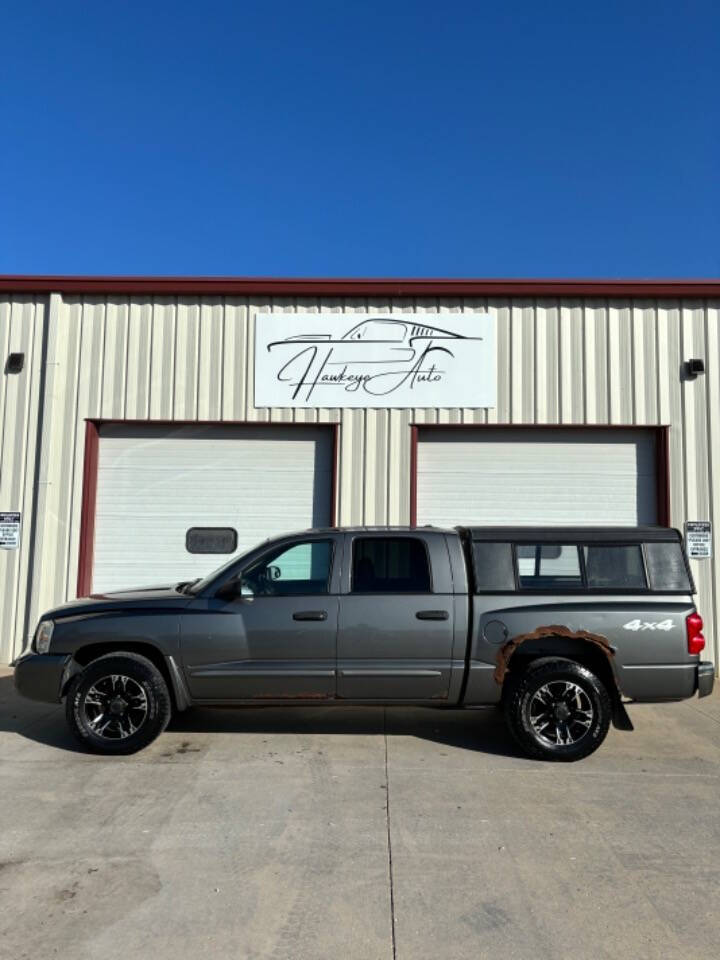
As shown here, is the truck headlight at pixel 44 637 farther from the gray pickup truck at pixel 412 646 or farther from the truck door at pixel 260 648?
the truck door at pixel 260 648

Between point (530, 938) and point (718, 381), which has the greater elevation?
point (718, 381)

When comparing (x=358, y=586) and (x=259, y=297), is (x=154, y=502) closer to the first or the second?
(x=259, y=297)

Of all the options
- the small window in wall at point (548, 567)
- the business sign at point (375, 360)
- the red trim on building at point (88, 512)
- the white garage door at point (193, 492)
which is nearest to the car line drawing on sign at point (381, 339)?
the business sign at point (375, 360)

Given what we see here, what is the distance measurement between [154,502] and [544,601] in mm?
6536

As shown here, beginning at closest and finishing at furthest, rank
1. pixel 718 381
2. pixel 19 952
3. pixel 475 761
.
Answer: pixel 19 952 < pixel 475 761 < pixel 718 381

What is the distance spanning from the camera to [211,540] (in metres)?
10.5

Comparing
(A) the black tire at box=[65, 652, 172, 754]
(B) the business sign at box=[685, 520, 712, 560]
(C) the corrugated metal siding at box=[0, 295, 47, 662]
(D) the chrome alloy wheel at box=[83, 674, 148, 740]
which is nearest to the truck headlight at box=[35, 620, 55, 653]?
(A) the black tire at box=[65, 652, 172, 754]

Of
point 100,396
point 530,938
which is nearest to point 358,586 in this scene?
point 530,938

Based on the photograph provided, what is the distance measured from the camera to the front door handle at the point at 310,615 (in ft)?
19.6

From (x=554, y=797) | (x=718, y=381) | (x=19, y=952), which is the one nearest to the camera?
(x=19, y=952)

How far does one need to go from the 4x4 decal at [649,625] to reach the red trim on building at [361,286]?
236 inches

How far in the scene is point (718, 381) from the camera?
10.4m

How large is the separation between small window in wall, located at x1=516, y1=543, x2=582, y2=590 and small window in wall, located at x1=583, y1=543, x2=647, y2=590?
112mm

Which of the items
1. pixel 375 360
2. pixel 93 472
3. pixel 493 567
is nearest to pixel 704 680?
pixel 493 567
